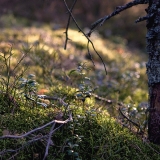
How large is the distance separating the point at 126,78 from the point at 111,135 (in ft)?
13.0

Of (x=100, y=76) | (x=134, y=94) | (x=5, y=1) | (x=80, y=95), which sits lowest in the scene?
(x=80, y=95)

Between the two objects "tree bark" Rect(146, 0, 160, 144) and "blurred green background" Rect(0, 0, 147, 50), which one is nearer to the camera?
"tree bark" Rect(146, 0, 160, 144)

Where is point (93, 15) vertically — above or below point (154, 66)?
above

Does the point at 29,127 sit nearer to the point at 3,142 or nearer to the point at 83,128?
the point at 3,142

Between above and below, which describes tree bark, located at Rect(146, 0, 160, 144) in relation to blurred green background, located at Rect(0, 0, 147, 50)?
below

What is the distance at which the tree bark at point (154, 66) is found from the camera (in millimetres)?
2466

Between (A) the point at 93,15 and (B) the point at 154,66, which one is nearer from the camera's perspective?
(B) the point at 154,66

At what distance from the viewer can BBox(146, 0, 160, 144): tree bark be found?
97.1 inches

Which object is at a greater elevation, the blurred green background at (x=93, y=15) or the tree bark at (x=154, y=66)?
the blurred green background at (x=93, y=15)

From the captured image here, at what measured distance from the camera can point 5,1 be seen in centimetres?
1502

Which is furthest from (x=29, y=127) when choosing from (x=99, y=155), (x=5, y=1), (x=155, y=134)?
(x=5, y=1)

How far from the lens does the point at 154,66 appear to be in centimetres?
253

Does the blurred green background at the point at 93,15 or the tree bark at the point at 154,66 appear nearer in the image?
the tree bark at the point at 154,66

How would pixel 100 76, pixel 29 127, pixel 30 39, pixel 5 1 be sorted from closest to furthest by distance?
pixel 29 127, pixel 100 76, pixel 30 39, pixel 5 1
